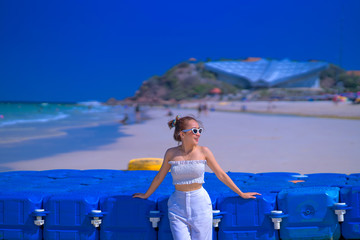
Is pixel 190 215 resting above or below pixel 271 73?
below

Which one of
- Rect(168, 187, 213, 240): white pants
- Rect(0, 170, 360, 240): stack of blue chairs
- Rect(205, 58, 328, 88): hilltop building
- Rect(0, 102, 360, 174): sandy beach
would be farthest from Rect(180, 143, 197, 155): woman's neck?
Rect(205, 58, 328, 88): hilltop building

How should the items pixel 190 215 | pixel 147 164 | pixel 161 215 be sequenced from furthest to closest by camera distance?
pixel 147 164
pixel 161 215
pixel 190 215

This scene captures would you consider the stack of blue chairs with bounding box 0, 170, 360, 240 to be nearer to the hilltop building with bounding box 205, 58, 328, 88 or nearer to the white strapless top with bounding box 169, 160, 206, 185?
the white strapless top with bounding box 169, 160, 206, 185

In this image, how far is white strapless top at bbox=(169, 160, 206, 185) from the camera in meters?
2.42

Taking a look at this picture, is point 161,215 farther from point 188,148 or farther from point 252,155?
point 252,155

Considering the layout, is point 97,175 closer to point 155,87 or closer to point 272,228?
point 272,228

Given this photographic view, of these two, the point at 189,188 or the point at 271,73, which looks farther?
the point at 271,73

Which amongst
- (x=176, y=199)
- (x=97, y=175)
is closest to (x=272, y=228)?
(x=176, y=199)

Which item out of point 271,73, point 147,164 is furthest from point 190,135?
point 271,73

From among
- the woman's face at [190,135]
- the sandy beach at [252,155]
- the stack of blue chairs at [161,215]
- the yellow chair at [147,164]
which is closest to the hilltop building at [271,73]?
the sandy beach at [252,155]

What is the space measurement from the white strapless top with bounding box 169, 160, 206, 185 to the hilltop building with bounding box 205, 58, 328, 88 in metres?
92.9

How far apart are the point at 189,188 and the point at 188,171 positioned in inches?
4.4

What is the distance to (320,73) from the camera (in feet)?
324

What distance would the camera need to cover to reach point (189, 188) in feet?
8.01
